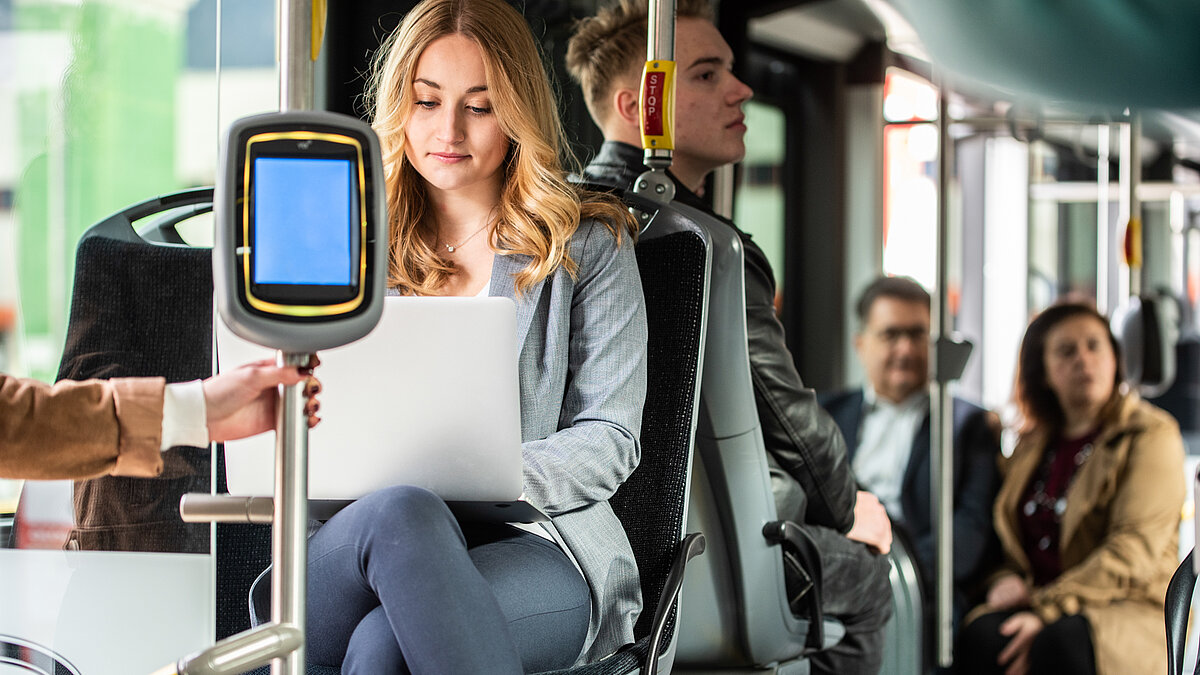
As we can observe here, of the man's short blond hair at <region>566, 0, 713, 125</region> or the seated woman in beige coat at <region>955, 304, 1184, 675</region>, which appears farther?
the seated woman in beige coat at <region>955, 304, 1184, 675</region>

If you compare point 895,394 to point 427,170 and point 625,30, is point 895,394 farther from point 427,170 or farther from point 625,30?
point 427,170

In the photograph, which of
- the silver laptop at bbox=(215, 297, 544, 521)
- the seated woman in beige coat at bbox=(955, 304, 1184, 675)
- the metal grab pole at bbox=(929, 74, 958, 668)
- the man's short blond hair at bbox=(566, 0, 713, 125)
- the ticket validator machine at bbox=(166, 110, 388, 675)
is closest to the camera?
the ticket validator machine at bbox=(166, 110, 388, 675)

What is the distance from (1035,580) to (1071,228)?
1.15 metres

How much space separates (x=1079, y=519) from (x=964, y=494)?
0.36 meters

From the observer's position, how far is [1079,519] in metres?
3.36

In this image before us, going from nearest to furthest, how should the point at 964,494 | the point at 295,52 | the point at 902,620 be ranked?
the point at 295,52 < the point at 902,620 < the point at 964,494

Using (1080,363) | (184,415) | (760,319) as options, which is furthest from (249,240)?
(1080,363)

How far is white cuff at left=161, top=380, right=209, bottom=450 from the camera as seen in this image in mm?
1049

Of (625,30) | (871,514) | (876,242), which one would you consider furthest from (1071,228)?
(625,30)

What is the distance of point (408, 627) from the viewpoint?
1308 millimetres

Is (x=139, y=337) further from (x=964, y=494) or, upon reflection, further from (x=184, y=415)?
(x=964, y=494)

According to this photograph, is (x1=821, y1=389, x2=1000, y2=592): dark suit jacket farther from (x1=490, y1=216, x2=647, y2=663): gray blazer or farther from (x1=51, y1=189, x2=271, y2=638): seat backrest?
(x1=51, y1=189, x2=271, y2=638): seat backrest

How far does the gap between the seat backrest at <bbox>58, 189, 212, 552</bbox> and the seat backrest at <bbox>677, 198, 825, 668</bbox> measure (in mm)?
729

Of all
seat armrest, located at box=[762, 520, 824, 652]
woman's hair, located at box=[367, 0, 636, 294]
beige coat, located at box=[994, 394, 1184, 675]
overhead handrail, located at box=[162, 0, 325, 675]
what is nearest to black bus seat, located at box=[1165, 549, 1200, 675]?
seat armrest, located at box=[762, 520, 824, 652]
